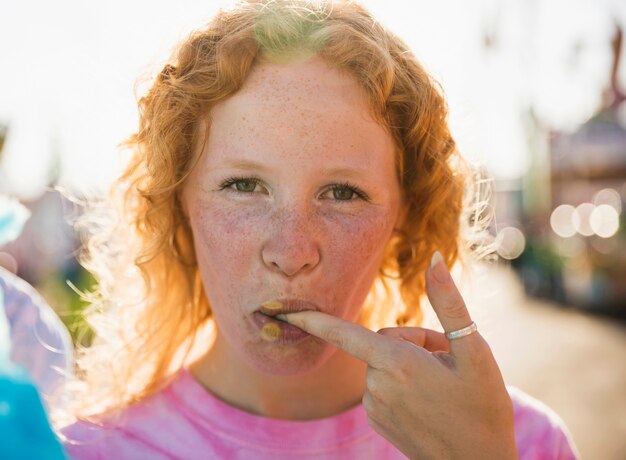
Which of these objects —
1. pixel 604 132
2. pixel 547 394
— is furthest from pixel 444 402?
pixel 604 132

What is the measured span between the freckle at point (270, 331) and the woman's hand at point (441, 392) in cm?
21

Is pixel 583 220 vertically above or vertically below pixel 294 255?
below

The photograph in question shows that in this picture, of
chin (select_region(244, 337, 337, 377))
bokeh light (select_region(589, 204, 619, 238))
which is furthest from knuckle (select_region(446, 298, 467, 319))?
bokeh light (select_region(589, 204, 619, 238))

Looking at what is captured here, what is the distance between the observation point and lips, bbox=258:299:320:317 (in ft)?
4.71

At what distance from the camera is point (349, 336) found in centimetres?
132

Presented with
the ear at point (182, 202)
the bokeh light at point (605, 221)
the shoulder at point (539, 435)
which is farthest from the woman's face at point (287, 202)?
the bokeh light at point (605, 221)

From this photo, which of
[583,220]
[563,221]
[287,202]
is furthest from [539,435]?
[563,221]

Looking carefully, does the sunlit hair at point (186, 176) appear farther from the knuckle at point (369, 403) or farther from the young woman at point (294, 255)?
the knuckle at point (369, 403)

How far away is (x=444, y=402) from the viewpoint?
4.12 feet

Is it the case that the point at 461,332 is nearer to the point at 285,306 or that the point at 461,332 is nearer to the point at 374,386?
the point at 374,386

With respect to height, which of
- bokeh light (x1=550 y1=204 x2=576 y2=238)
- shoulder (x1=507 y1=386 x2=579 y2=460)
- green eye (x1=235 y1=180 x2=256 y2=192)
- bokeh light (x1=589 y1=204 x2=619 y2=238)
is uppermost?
green eye (x1=235 y1=180 x2=256 y2=192)

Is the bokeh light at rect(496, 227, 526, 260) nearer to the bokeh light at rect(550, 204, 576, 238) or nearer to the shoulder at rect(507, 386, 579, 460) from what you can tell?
the bokeh light at rect(550, 204, 576, 238)

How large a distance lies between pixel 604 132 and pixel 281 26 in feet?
70.0

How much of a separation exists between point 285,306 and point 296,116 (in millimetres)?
428
